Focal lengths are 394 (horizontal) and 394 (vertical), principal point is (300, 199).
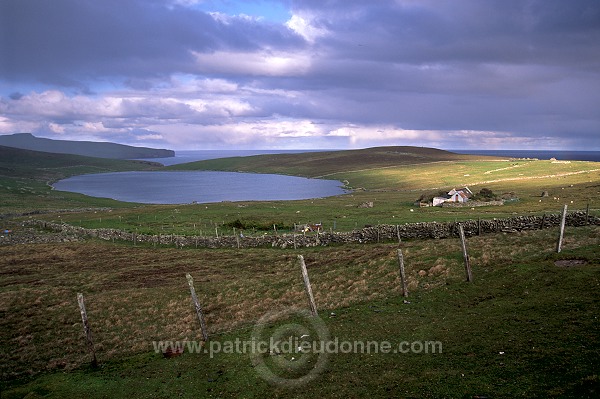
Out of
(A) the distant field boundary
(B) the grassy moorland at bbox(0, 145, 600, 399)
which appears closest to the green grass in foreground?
(B) the grassy moorland at bbox(0, 145, 600, 399)

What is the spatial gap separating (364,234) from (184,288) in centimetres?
2111

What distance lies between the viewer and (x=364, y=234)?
44.7 metres

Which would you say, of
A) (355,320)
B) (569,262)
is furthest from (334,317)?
(569,262)

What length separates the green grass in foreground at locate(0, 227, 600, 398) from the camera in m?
13.5

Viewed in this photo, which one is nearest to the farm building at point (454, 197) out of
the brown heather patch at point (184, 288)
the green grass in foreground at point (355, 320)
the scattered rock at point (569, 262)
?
the brown heather patch at point (184, 288)

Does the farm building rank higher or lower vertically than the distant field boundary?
higher

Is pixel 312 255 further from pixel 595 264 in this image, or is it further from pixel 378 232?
pixel 595 264

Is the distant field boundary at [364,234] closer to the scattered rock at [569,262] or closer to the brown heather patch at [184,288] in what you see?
the brown heather patch at [184,288]

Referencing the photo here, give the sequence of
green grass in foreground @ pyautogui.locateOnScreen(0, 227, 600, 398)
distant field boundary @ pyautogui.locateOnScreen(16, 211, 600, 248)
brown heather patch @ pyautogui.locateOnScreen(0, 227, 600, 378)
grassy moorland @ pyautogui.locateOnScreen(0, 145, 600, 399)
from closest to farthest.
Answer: green grass in foreground @ pyautogui.locateOnScreen(0, 227, 600, 398)
grassy moorland @ pyautogui.locateOnScreen(0, 145, 600, 399)
brown heather patch @ pyautogui.locateOnScreen(0, 227, 600, 378)
distant field boundary @ pyautogui.locateOnScreen(16, 211, 600, 248)

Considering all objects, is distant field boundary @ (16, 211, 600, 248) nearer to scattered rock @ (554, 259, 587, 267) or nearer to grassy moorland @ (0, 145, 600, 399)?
grassy moorland @ (0, 145, 600, 399)

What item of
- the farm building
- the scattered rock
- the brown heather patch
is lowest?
the brown heather patch

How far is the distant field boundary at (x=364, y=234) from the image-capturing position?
124 feet

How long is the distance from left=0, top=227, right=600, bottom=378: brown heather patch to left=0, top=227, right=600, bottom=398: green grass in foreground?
5.1 inches

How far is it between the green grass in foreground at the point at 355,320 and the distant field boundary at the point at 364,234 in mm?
5229
